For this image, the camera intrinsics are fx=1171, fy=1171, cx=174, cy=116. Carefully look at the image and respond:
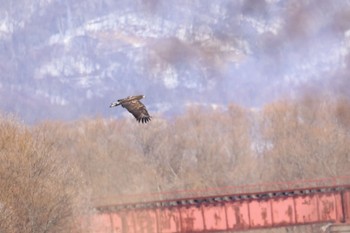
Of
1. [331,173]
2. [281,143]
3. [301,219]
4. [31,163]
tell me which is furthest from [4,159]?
[281,143]

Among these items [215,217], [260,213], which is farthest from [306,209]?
[215,217]

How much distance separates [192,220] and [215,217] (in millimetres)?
1520

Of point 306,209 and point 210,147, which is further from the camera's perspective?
point 210,147

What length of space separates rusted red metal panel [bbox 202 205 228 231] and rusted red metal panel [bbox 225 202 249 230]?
33cm

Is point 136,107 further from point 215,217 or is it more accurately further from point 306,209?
point 306,209

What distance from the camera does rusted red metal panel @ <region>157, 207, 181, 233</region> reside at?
76688 mm

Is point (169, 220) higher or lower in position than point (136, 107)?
lower

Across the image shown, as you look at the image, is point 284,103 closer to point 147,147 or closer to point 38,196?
point 147,147

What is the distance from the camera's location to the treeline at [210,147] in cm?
10956

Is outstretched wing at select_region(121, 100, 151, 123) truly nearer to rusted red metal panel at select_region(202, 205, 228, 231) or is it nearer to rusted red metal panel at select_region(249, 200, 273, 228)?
rusted red metal panel at select_region(202, 205, 228, 231)

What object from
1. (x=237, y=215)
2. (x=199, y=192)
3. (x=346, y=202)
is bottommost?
(x=237, y=215)

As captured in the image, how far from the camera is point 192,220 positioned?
3022 inches

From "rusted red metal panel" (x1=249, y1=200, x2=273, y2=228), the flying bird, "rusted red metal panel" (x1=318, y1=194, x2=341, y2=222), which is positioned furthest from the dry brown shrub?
the flying bird

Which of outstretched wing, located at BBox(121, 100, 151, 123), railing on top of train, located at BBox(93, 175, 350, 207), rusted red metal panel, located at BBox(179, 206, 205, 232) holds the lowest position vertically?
rusted red metal panel, located at BBox(179, 206, 205, 232)
